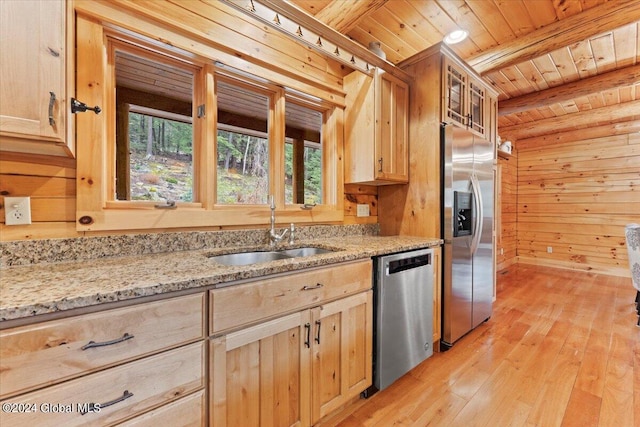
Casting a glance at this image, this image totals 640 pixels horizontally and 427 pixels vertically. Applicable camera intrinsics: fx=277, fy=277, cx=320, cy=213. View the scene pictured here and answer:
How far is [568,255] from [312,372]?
20.5ft

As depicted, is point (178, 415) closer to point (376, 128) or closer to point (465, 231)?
point (376, 128)

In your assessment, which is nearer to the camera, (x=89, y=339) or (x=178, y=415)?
(x=89, y=339)

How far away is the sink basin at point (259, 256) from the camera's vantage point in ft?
5.59

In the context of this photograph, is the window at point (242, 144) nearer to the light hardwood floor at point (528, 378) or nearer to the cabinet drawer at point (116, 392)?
the cabinet drawer at point (116, 392)

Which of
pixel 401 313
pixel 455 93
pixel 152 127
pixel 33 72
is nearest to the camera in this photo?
pixel 33 72

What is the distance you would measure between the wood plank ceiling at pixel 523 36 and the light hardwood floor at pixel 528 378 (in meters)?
2.60

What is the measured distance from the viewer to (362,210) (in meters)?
2.65

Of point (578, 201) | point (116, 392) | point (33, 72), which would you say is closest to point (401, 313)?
point (116, 392)


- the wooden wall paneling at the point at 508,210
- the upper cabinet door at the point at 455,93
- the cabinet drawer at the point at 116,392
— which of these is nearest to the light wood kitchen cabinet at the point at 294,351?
the cabinet drawer at the point at 116,392

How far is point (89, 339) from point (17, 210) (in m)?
0.81

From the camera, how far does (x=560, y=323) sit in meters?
2.88

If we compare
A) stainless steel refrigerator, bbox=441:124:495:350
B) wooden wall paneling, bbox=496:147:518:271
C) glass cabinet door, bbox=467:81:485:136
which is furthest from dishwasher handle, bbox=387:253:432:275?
wooden wall paneling, bbox=496:147:518:271

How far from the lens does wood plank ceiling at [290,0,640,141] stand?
2.10 m

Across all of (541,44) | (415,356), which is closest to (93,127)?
(415,356)
